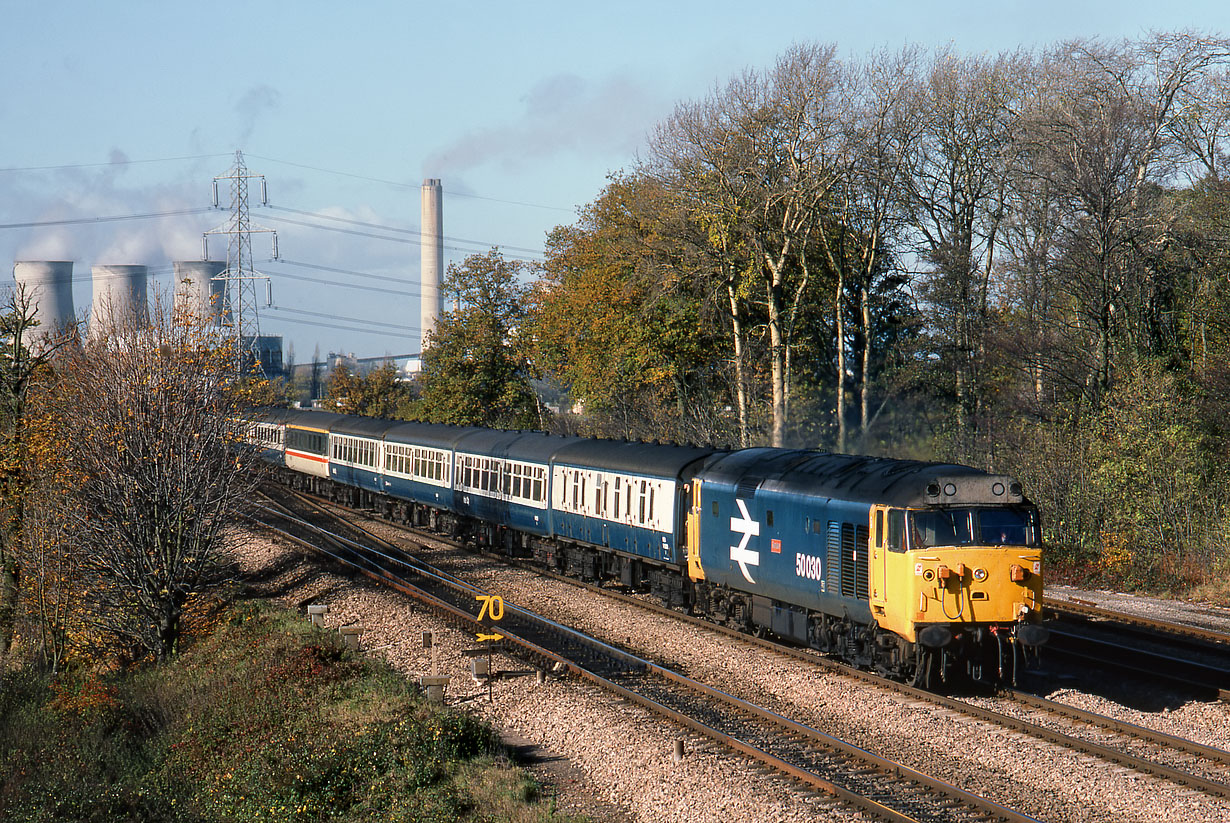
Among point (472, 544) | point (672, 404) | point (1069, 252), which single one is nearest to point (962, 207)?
point (1069, 252)

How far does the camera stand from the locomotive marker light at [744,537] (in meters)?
20.8

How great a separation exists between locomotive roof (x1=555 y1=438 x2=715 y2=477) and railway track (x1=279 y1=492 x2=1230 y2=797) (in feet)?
23.1

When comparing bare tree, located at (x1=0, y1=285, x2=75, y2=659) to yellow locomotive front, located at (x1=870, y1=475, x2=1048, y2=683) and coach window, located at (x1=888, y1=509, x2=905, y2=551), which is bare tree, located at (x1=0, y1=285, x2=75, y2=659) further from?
yellow locomotive front, located at (x1=870, y1=475, x2=1048, y2=683)

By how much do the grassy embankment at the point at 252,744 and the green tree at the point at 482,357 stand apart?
39.8 m

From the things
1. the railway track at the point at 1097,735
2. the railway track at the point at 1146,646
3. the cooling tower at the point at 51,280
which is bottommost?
the railway track at the point at 1146,646

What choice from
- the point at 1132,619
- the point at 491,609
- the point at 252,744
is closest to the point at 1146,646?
the point at 1132,619

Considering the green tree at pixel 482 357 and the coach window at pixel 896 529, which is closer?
the coach window at pixel 896 529

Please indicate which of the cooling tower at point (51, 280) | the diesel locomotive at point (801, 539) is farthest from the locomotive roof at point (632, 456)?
the cooling tower at point (51, 280)

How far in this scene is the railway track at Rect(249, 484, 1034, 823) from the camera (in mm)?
12289

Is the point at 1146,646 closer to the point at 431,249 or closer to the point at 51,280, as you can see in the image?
the point at 51,280

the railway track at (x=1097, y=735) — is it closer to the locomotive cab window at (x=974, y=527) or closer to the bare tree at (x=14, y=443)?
the locomotive cab window at (x=974, y=527)

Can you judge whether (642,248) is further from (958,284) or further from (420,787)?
(420,787)

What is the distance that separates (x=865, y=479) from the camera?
17891mm

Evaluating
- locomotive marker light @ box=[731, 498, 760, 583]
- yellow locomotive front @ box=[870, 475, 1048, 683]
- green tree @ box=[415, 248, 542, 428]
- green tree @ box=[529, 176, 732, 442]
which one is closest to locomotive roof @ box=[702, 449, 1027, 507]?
yellow locomotive front @ box=[870, 475, 1048, 683]
